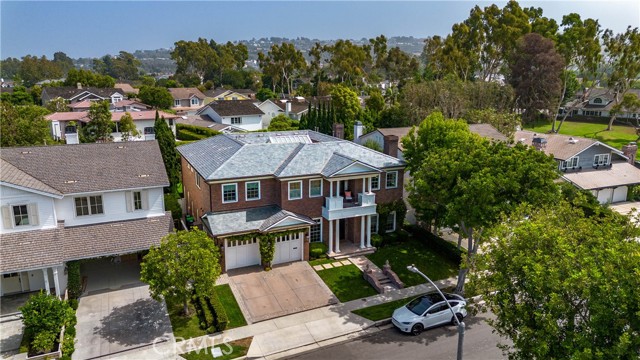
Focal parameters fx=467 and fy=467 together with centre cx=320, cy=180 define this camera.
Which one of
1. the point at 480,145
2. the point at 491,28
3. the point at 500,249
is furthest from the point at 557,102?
the point at 500,249

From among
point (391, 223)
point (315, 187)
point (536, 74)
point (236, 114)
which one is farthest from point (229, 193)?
point (536, 74)

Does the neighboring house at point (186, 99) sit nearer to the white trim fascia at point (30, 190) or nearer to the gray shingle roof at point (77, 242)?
the gray shingle roof at point (77, 242)

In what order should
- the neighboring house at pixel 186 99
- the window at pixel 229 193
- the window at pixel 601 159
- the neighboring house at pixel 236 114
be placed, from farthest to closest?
the neighboring house at pixel 186 99 → the neighboring house at pixel 236 114 → the window at pixel 601 159 → the window at pixel 229 193

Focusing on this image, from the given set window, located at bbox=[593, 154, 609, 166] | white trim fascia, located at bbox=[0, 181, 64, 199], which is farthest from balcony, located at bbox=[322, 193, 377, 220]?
window, located at bbox=[593, 154, 609, 166]

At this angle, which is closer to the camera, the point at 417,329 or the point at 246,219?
the point at 417,329

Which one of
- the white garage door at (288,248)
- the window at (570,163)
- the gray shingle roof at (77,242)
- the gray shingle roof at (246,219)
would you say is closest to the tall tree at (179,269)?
the gray shingle roof at (77,242)

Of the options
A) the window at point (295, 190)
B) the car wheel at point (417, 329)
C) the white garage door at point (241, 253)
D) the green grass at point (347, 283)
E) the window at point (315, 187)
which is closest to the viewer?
the car wheel at point (417, 329)

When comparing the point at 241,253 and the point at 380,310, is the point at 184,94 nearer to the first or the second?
the point at 241,253

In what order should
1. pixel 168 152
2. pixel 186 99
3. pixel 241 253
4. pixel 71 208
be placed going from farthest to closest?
pixel 186 99 → pixel 168 152 → pixel 241 253 → pixel 71 208
